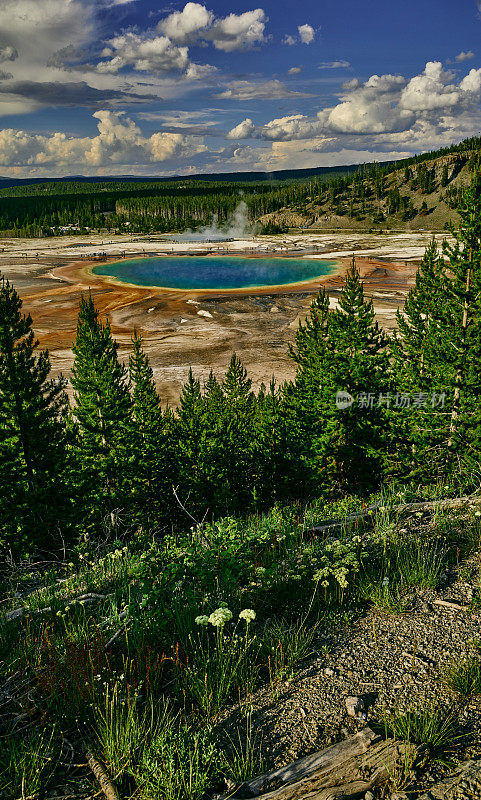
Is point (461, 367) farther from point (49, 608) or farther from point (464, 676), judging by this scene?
point (49, 608)

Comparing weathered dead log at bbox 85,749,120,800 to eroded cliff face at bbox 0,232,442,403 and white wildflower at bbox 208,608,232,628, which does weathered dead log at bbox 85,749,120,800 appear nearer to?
white wildflower at bbox 208,608,232,628

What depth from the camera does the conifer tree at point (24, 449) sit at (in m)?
18.3

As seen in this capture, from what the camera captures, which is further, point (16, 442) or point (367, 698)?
point (16, 442)

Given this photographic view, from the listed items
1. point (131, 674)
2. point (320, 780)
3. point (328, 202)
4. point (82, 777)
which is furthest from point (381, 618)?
point (328, 202)

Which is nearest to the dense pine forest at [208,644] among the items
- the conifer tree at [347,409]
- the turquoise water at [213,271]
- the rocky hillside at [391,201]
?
the conifer tree at [347,409]

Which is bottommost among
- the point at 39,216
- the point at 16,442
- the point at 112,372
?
the point at 16,442

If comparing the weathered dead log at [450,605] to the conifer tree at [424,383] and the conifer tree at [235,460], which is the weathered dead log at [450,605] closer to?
the conifer tree at [424,383]

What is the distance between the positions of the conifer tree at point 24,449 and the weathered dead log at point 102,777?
1547 cm

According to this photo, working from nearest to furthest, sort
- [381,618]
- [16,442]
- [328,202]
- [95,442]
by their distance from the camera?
[381,618] → [16,442] → [95,442] → [328,202]

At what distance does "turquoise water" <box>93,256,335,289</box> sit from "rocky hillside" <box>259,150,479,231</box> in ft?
232

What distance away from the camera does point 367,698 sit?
13.8 feet

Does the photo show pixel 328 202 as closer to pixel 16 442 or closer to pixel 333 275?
pixel 333 275

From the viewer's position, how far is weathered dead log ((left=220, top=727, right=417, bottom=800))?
11.0 feet

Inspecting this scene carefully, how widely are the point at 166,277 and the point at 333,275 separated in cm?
3202
